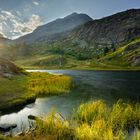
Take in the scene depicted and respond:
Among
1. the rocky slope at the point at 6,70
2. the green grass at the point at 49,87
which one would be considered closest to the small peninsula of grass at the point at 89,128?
the green grass at the point at 49,87

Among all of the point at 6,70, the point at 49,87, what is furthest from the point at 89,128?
the point at 6,70

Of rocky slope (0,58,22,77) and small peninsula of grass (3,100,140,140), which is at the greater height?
rocky slope (0,58,22,77)

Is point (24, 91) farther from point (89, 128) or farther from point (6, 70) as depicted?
point (89, 128)

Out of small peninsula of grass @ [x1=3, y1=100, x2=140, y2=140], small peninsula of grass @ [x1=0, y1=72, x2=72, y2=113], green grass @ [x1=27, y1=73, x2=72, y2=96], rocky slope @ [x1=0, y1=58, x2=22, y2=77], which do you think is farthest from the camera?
rocky slope @ [x1=0, y1=58, x2=22, y2=77]

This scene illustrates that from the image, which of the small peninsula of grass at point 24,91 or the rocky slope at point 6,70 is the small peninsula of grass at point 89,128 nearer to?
the small peninsula of grass at point 24,91

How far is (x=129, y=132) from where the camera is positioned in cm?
4203

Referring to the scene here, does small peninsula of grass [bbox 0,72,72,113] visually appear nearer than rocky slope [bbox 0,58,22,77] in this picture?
Yes

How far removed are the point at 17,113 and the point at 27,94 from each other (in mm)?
17284

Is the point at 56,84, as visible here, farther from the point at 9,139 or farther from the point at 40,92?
the point at 9,139

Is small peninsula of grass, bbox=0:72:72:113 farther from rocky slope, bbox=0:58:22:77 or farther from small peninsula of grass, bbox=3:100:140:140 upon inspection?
small peninsula of grass, bbox=3:100:140:140

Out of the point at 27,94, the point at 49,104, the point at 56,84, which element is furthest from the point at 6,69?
the point at 49,104

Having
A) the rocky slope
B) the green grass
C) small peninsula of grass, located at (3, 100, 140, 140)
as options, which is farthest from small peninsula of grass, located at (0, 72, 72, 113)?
small peninsula of grass, located at (3, 100, 140, 140)

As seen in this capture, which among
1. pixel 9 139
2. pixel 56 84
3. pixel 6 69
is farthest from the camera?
pixel 6 69

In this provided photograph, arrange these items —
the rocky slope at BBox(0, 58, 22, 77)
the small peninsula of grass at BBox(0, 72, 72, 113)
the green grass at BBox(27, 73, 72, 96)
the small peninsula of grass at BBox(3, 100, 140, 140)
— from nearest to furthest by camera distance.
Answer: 1. the small peninsula of grass at BBox(3, 100, 140, 140)
2. the small peninsula of grass at BBox(0, 72, 72, 113)
3. the green grass at BBox(27, 73, 72, 96)
4. the rocky slope at BBox(0, 58, 22, 77)
